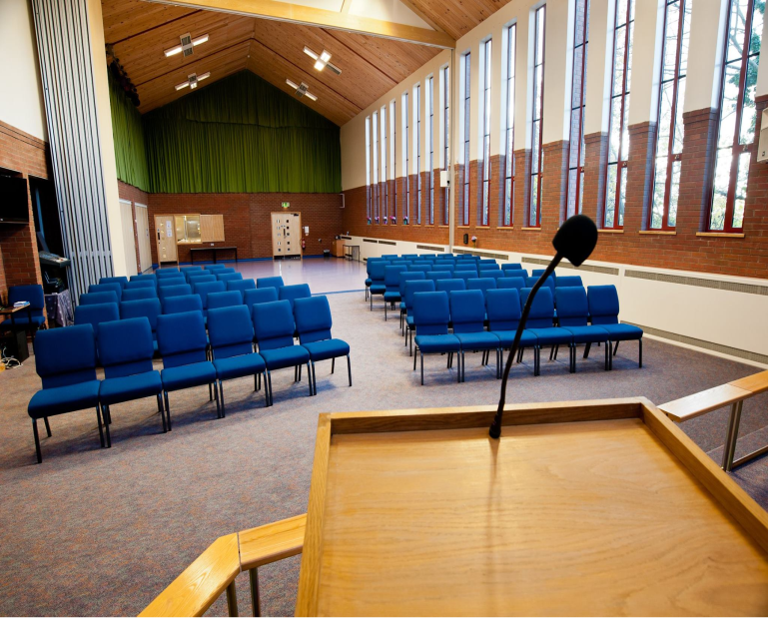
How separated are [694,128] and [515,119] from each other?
426cm

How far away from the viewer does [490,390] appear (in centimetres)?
475

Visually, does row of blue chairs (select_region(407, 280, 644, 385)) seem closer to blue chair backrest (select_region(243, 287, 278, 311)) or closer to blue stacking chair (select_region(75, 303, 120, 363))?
blue chair backrest (select_region(243, 287, 278, 311))

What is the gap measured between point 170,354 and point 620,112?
7297 millimetres

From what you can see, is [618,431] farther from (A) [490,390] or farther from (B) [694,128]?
(B) [694,128]

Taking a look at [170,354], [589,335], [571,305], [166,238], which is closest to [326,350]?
[170,354]

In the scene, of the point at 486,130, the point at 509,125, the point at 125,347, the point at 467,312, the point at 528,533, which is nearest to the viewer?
the point at 528,533

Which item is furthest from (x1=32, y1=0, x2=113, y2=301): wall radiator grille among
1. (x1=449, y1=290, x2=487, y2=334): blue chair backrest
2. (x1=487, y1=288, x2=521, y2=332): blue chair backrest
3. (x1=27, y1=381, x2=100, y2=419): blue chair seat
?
(x1=487, y1=288, x2=521, y2=332): blue chair backrest

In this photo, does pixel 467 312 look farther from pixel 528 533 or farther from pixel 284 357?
pixel 528 533

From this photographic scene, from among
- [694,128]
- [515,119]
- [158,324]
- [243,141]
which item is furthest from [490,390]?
[243,141]

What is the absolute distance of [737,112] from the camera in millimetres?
5707

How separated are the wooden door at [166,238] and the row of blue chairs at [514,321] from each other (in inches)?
616

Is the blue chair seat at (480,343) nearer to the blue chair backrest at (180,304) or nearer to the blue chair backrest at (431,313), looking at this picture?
the blue chair backrest at (431,313)

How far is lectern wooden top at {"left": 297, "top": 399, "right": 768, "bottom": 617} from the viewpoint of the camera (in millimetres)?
790

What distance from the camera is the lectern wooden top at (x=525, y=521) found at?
790mm
